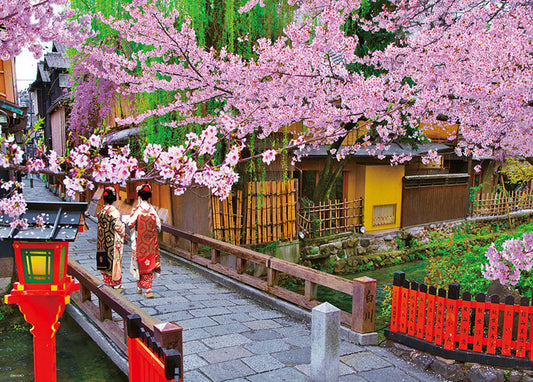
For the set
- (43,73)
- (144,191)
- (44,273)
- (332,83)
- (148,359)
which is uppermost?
(43,73)

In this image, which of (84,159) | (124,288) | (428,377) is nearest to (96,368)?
(124,288)

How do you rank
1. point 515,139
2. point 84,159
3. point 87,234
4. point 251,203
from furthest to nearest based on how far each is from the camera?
point 87,234 < point 251,203 < point 515,139 < point 84,159

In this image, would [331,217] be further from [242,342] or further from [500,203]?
[500,203]

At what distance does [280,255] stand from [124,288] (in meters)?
4.97

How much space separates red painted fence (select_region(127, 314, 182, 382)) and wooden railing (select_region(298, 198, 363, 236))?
31.4 ft

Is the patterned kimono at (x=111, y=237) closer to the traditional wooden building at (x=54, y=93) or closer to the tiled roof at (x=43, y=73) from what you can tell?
the traditional wooden building at (x=54, y=93)

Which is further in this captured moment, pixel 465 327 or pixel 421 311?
pixel 421 311

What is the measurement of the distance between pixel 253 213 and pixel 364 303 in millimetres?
5711

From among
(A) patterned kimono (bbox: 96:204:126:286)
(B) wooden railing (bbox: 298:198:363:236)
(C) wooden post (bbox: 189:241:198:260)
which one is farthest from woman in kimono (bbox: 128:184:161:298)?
(B) wooden railing (bbox: 298:198:363:236)

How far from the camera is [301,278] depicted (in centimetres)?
791

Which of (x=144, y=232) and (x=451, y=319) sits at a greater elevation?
(x=144, y=232)

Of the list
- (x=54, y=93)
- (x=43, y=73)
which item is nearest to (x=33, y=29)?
(x=54, y=93)

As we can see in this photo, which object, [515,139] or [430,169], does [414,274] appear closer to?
[430,169]

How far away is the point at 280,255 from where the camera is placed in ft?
41.3
